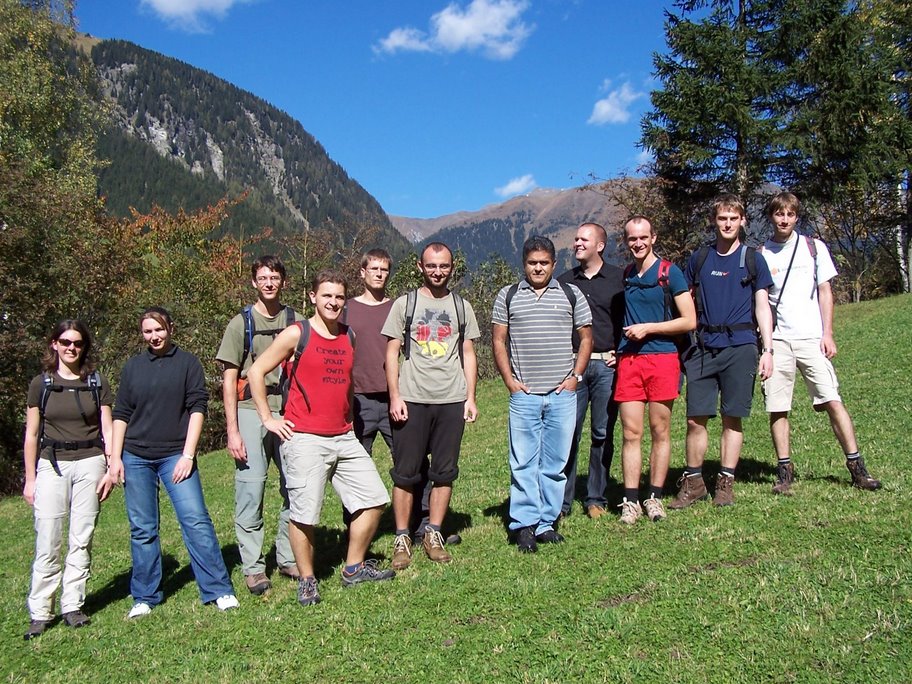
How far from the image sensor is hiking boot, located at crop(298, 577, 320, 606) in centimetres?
516

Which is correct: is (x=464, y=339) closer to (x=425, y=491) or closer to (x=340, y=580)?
(x=425, y=491)

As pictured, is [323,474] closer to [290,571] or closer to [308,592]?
[308,592]

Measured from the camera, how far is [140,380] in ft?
18.1

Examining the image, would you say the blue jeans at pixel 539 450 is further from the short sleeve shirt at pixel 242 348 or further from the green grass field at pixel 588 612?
the short sleeve shirt at pixel 242 348

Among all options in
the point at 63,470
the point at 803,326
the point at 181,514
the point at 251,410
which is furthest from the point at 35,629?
the point at 803,326

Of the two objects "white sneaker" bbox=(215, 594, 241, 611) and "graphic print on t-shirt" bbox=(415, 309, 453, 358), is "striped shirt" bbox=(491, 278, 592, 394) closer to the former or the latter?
"graphic print on t-shirt" bbox=(415, 309, 453, 358)

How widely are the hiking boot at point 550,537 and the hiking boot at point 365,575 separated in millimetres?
1233

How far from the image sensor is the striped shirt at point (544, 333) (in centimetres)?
574

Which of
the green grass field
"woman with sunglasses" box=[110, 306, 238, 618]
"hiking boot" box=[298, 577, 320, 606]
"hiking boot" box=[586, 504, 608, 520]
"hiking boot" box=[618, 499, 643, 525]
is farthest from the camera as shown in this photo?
"hiking boot" box=[586, 504, 608, 520]

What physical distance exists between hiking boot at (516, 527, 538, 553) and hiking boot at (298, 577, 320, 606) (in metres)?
1.61

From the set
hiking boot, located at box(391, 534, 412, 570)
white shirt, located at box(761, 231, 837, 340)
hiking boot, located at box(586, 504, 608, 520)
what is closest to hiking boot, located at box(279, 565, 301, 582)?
hiking boot, located at box(391, 534, 412, 570)

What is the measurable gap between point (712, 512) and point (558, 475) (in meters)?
1.32

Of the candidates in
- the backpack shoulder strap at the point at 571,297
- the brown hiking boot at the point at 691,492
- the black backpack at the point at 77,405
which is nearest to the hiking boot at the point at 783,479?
the brown hiking boot at the point at 691,492

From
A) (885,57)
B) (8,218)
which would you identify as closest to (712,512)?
(8,218)
